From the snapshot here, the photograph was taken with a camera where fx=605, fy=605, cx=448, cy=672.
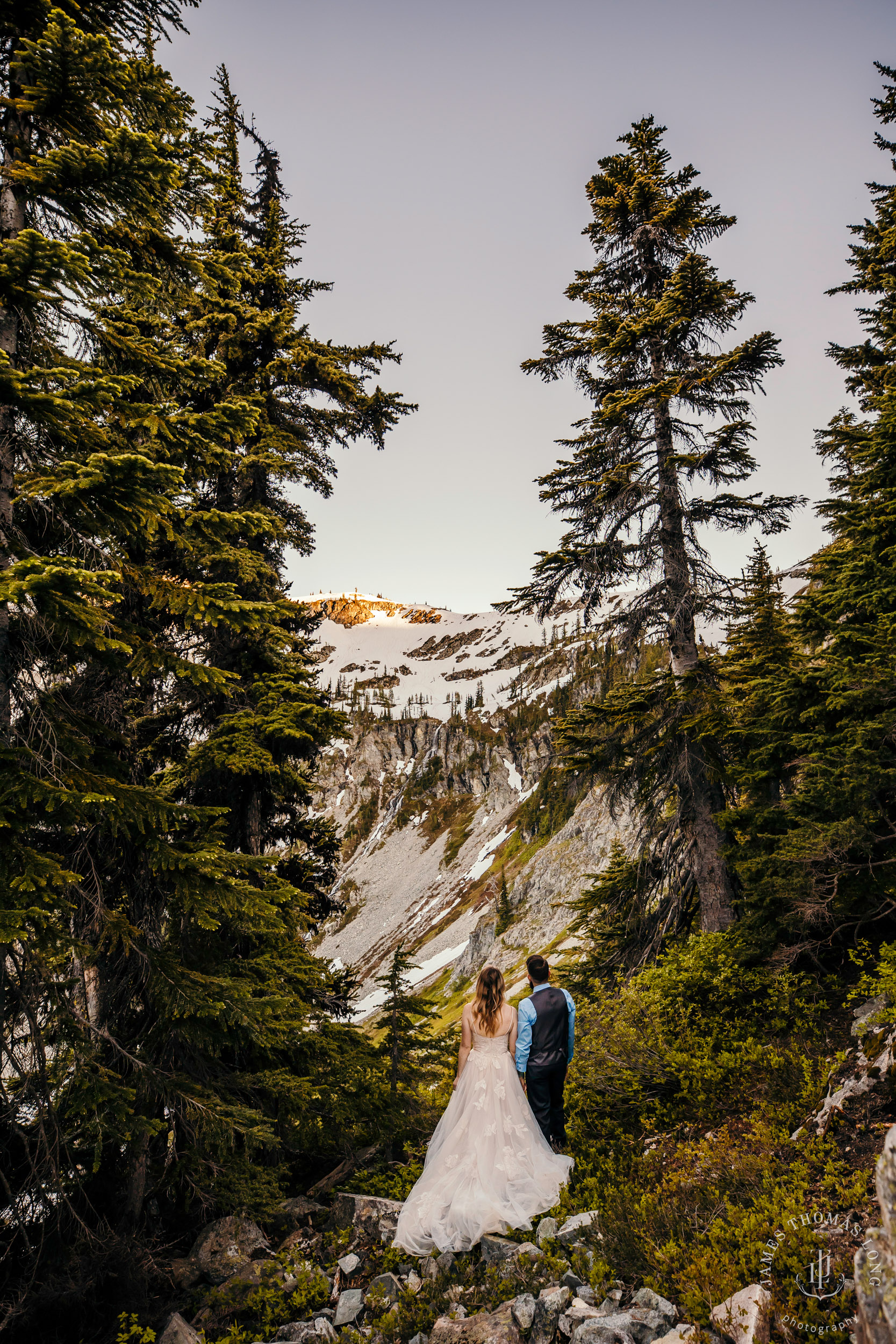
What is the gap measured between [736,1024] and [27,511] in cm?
960

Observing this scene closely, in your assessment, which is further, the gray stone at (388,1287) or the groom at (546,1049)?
the groom at (546,1049)

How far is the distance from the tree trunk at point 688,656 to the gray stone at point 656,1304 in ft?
21.6

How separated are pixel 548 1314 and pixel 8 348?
8555mm

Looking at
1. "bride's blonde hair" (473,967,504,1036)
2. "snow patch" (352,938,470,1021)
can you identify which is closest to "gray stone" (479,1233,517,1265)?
"bride's blonde hair" (473,967,504,1036)

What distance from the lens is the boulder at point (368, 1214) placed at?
6055mm

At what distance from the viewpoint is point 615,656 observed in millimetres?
11898

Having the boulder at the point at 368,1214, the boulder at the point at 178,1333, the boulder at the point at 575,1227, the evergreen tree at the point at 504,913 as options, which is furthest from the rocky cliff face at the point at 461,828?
the boulder at the point at 178,1333

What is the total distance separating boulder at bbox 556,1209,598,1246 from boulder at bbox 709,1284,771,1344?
63.2 inches

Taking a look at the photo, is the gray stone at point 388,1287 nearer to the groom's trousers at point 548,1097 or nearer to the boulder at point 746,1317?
the groom's trousers at point 548,1097

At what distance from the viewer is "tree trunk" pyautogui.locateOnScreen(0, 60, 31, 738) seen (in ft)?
16.6

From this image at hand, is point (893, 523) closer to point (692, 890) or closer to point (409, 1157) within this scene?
point (692, 890)

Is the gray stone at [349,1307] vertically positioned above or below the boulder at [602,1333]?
below

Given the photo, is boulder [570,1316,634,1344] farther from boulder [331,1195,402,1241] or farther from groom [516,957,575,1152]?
boulder [331,1195,402,1241]

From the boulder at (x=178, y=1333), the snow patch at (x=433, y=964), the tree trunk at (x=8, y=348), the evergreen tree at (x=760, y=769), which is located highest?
the tree trunk at (x=8, y=348)
